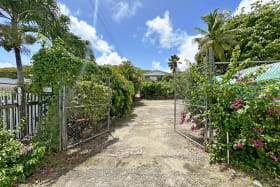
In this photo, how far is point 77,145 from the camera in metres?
3.22

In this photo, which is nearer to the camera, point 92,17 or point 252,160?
point 252,160

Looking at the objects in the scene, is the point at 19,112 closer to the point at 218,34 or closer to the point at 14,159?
the point at 14,159

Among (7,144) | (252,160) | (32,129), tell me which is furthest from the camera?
(32,129)

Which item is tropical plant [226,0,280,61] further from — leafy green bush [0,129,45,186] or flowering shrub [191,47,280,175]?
leafy green bush [0,129,45,186]

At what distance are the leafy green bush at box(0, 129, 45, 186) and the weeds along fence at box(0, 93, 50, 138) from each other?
239 mm

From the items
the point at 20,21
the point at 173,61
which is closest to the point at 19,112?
the point at 20,21

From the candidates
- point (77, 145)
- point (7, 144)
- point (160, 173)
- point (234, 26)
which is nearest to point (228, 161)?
point (160, 173)

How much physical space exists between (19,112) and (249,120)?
454cm

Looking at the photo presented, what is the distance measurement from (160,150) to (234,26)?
15358mm

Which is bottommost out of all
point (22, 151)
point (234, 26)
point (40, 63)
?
point (22, 151)

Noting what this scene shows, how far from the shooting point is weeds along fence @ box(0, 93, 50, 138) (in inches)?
92.3

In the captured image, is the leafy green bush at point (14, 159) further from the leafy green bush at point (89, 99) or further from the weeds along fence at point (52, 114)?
the leafy green bush at point (89, 99)

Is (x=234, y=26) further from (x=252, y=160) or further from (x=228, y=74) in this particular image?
(x=252, y=160)

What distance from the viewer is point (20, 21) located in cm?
416
